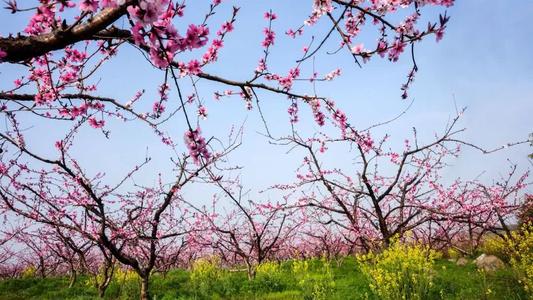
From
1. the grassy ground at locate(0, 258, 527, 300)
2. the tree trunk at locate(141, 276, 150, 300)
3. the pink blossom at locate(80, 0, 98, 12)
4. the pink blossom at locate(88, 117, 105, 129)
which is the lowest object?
the grassy ground at locate(0, 258, 527, 300)

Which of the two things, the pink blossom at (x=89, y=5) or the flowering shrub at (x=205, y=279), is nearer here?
the pink blossom at (x=89, y=5)

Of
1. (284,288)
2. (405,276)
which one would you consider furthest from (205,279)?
(405,276)

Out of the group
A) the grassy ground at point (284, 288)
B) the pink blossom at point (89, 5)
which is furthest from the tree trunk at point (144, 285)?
the pink blossom at point (89, 5)

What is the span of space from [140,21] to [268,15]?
126 inches

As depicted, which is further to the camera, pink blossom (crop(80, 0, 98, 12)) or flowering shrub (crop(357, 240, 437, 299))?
flowering shrub (crop(357, 240, 437, 299))

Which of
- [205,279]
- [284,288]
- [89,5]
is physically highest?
[89,5]

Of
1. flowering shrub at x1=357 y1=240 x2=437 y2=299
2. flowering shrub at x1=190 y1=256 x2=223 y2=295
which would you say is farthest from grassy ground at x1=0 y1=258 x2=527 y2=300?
flowering shrub at x1=357 y1=240 x2=437 y2=299

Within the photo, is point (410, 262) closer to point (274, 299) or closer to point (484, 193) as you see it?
point (274, 299)

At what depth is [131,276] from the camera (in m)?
16.0

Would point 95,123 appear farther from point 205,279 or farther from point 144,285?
point 205,279

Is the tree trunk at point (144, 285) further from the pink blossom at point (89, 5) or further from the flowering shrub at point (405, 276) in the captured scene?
the pink blossom at point (89, 5)

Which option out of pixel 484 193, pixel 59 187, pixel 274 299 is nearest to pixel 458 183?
pixel 484 193

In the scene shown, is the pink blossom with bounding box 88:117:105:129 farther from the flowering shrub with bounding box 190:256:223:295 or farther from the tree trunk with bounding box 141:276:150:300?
the flowering shrub with bounding box 190:256:223:295

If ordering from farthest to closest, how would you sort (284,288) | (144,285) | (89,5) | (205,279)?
1. (205,279)
2. (284,288)
3. (144,285)
4. (89,5)
